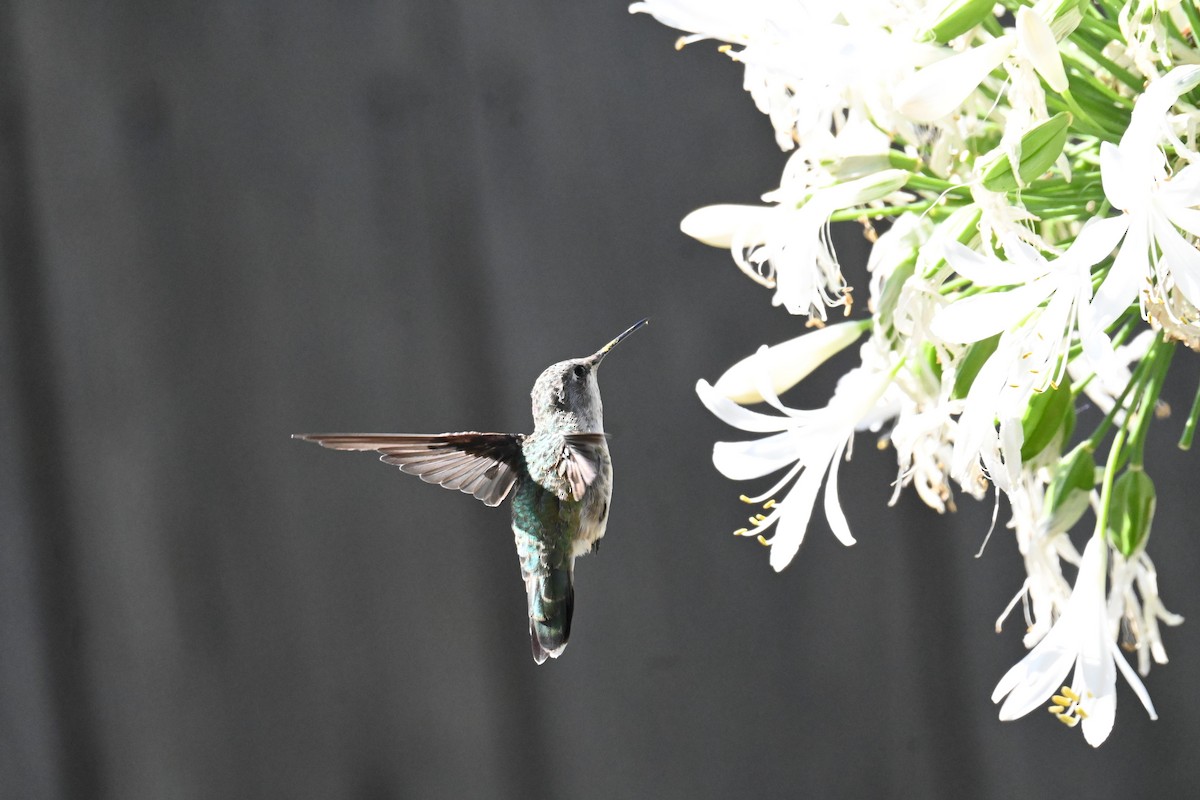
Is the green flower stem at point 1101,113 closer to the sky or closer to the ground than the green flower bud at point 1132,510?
closer to the sky

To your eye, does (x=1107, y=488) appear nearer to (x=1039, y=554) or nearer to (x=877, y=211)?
(x=1039, y=554)

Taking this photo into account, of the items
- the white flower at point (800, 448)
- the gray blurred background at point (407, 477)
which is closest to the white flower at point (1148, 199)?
the white flower at point (800, 448)

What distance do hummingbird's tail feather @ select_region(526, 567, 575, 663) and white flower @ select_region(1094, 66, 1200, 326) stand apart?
12.6 inches

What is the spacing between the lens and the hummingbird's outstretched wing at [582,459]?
1.65 feet

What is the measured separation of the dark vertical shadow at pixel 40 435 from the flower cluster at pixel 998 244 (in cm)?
83

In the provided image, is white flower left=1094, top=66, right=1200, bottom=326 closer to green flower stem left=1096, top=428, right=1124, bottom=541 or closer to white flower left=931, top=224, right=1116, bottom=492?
white flower left=931, top=224, right=1116, bottom=492

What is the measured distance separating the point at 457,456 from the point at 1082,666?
11.6 inches

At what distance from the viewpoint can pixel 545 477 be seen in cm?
59

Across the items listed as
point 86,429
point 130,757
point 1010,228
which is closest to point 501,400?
point 86,429

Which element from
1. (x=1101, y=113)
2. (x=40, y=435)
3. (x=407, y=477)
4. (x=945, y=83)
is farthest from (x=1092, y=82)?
(x=40, y=435)

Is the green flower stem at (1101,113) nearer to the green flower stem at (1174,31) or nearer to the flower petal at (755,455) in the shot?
the green flower stem at (1174,31)

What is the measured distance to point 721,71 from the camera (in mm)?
1216

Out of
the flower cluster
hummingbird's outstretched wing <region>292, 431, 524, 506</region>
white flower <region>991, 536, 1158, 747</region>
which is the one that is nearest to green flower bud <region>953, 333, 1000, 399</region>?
the flower cluster

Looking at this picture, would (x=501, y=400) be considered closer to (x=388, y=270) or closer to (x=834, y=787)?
(x=388, y=270)
